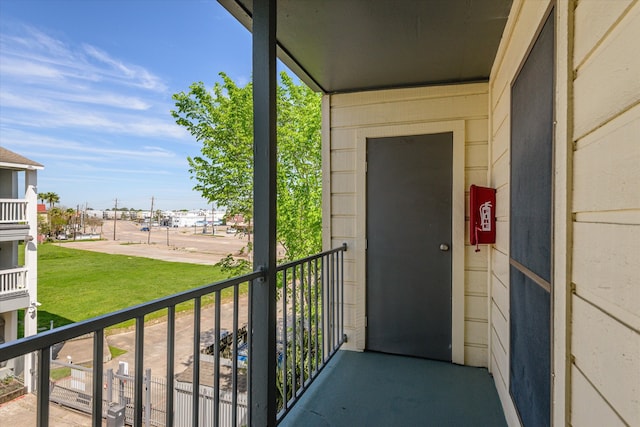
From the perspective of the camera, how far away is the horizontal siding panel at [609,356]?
0.64 metres

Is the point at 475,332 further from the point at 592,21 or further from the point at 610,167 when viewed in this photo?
the point at 592,21

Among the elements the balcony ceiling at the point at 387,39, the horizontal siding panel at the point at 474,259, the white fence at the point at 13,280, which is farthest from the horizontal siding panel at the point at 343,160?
the white fence at the point at 13,280

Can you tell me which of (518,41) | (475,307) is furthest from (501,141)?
(475,307)

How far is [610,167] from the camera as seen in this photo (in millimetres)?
746

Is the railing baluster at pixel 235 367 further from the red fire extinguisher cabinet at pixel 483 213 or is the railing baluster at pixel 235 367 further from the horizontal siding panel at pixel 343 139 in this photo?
the horizontal siding panel at pixel 343 139

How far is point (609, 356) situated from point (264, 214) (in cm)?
128

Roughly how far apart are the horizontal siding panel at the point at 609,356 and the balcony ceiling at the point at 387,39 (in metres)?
1.65

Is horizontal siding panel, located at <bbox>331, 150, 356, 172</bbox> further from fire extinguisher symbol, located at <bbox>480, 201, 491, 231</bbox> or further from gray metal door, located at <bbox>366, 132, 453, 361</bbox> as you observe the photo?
fire extinguisher symbol, located at <bbox>480, 201, 491, 231</bbox>

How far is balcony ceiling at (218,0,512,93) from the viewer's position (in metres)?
1.84

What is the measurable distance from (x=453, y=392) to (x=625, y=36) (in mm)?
2269

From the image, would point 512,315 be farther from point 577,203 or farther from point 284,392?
point 284,392

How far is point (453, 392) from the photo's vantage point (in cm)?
231

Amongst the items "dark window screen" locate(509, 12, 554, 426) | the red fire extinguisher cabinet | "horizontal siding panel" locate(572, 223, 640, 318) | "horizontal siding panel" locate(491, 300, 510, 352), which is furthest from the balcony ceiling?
"horizontal siding panel" locate(491, 300, 510, 352)

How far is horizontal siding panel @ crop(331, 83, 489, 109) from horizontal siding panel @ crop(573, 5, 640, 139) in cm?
197
